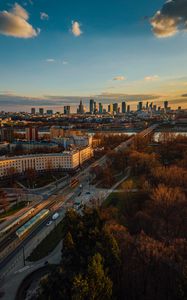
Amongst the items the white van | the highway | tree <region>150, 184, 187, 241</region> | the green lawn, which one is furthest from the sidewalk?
tree <region>150, 184, 187, 241</region>

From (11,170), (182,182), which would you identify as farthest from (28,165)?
(182,182)

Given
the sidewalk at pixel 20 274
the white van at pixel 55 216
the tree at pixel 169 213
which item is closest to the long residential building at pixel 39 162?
the white van at pixel 55 216

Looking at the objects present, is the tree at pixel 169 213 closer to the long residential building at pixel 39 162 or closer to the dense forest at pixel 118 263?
the dense forest at pixel 118 263

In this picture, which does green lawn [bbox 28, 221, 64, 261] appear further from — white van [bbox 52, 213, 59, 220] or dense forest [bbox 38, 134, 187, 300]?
dense forest [bbox 38, 134, 187, 300]

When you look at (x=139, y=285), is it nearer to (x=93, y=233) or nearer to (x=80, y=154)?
(x=93, y=233)

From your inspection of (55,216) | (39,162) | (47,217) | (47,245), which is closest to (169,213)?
(47,245)

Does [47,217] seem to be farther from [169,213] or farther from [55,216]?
[169,213]

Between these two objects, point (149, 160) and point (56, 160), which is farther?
point (56, 160)
